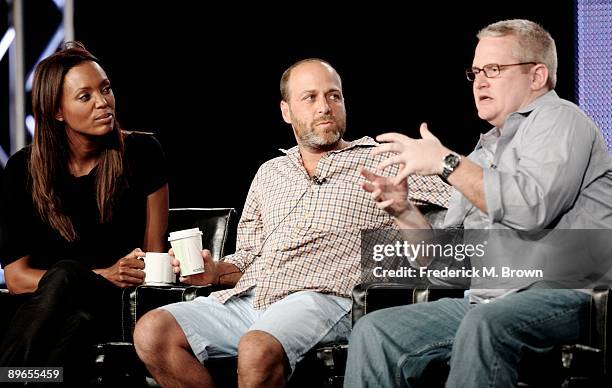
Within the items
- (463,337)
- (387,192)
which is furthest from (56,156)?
(463,337)

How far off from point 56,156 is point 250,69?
1.79 m

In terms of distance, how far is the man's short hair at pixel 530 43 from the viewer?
2.86m

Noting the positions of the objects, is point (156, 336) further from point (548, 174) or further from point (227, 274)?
point (548, 174)

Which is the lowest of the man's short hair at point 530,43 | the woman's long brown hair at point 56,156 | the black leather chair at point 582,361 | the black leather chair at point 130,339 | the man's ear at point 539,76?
the black leather chair at point 130,339

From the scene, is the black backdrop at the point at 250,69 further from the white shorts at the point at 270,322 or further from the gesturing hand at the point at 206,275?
the white shorts at the point at 270,322

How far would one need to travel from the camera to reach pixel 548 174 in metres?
2.57

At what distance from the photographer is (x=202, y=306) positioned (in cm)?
330

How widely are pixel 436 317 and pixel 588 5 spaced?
2.34m

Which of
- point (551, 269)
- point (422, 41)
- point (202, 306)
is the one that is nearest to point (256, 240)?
point (202, 306)

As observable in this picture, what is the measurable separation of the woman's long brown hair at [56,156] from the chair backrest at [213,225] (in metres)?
0.56

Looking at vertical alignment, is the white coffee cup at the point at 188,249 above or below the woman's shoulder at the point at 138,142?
below

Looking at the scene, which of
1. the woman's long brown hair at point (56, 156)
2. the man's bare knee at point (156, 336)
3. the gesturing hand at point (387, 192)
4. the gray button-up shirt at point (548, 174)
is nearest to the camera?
the gray button-up shirt at point (548, 174)

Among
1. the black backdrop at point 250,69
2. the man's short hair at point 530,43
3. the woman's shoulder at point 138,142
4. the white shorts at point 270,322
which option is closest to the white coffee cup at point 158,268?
the white shorts at point 270,322

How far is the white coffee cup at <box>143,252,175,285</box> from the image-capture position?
341 centimetres
